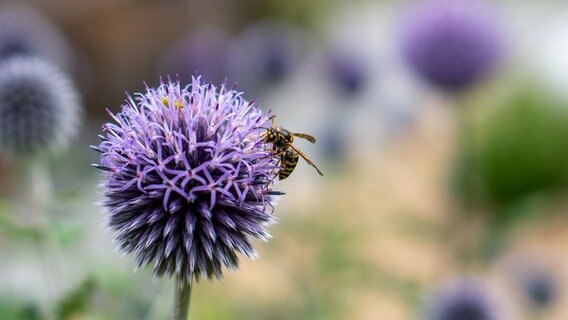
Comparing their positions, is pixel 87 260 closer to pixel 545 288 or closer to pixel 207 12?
pixel 545 288

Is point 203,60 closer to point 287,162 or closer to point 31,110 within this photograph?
point 31,110

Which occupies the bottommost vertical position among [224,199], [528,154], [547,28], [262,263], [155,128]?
[224,199]

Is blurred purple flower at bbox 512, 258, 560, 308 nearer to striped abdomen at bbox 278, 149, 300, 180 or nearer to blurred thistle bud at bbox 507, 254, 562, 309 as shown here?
blurred thistle bud at bbox 507, 254, 562, 309

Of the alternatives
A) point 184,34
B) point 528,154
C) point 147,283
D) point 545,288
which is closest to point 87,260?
point 147,283

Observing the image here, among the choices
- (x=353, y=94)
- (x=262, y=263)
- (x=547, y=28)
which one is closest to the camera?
(x=353, y=94)

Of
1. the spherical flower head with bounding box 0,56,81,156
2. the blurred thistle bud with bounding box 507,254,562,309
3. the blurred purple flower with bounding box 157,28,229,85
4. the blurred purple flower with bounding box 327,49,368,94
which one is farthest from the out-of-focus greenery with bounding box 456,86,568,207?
the spherical flower head with bounding box 0,56,81,156

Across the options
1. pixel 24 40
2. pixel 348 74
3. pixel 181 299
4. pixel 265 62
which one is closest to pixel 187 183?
pixel 181 299

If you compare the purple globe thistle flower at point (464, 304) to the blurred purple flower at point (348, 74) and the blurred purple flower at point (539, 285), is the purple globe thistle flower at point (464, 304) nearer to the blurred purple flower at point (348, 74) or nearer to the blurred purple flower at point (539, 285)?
the blurred purple flower at point (539, 285)
